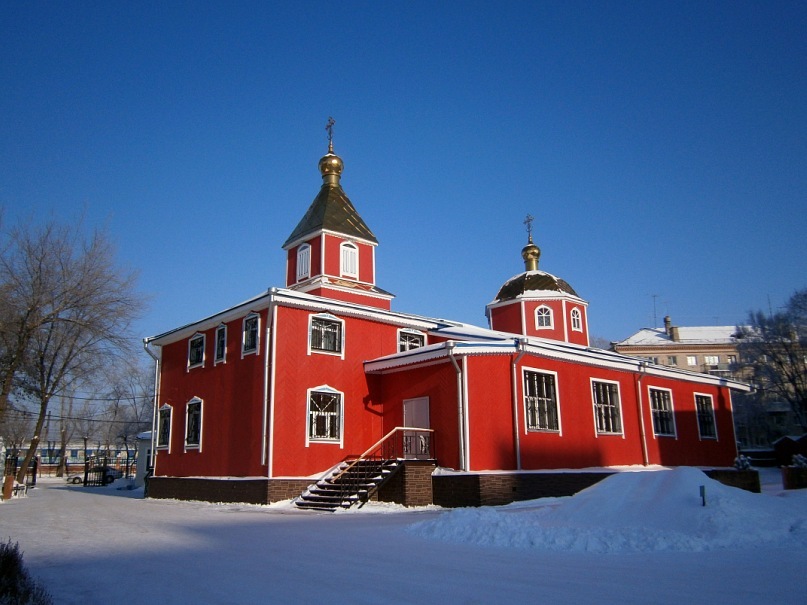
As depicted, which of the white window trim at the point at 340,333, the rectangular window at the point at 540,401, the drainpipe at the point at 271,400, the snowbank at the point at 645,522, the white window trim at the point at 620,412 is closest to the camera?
the snowbank at the point at 645,522

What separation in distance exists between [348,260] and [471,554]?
15.6 m

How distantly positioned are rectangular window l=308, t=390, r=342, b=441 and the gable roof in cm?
651

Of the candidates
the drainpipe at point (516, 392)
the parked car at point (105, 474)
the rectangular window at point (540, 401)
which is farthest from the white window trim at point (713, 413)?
the parked car at point (105, 474)

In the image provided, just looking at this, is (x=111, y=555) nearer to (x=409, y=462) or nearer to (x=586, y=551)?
(x=586, y=551)

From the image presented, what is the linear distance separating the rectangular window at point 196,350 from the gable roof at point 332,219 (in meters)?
4.72

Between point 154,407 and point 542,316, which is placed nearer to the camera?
point 154,407

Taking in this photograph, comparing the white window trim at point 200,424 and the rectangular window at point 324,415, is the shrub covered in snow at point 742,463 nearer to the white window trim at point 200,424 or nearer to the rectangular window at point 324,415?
the rectangular window at point 324,415

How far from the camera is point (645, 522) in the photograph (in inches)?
344

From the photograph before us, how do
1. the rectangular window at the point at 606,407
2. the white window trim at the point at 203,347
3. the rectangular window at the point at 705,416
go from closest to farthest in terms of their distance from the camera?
the rectangular window at the point at 606,407 → the white window trim at the point at 203,347 → the rectangular window at the point at 705,416

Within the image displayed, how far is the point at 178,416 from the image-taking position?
2114 centimetres

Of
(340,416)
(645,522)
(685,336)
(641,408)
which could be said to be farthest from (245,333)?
(685,336)

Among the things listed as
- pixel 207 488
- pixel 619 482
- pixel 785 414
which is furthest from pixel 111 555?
pixel 785 414

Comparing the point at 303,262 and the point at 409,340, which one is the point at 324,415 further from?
the point at 303,262

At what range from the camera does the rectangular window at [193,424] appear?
19794 millimetres
